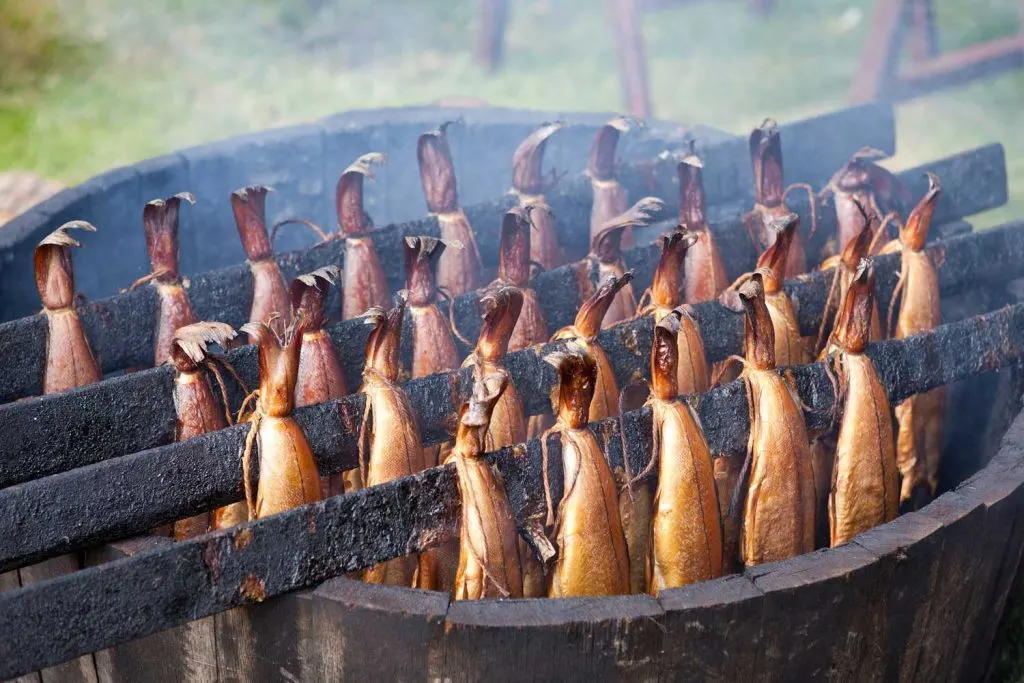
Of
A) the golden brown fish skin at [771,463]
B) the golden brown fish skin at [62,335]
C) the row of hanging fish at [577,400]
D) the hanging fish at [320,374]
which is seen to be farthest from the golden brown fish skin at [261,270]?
the golden brown fish skin at [771,463]

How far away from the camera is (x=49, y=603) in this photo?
186cm

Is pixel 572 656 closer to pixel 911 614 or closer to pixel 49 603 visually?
pixel 911 614

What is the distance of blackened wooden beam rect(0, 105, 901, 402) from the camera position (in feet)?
9.12

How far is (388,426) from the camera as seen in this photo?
243 centimetres

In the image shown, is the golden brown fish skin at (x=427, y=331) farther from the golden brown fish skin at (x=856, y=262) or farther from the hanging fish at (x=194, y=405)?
the golden brown fish skin at (x=856, y=262)

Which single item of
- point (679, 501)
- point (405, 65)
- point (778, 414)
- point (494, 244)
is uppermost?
point (405, 65)

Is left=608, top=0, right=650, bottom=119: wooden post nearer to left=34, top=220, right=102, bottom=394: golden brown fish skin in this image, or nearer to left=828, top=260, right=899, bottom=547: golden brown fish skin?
left=828, top=260, right=899, bottom=547: golden brown fish skin

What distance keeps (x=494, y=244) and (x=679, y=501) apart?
1577mm

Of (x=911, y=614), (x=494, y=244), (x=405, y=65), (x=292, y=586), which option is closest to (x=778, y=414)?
(x=911, y=614)

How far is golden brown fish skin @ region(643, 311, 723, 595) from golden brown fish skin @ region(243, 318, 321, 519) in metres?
0.80

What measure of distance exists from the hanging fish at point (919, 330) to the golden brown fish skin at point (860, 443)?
1.64 feet

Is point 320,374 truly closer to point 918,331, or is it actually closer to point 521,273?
point 521,273

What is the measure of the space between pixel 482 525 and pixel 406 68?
8767 millimetres

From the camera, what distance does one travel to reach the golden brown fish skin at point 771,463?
2479 millimetres
